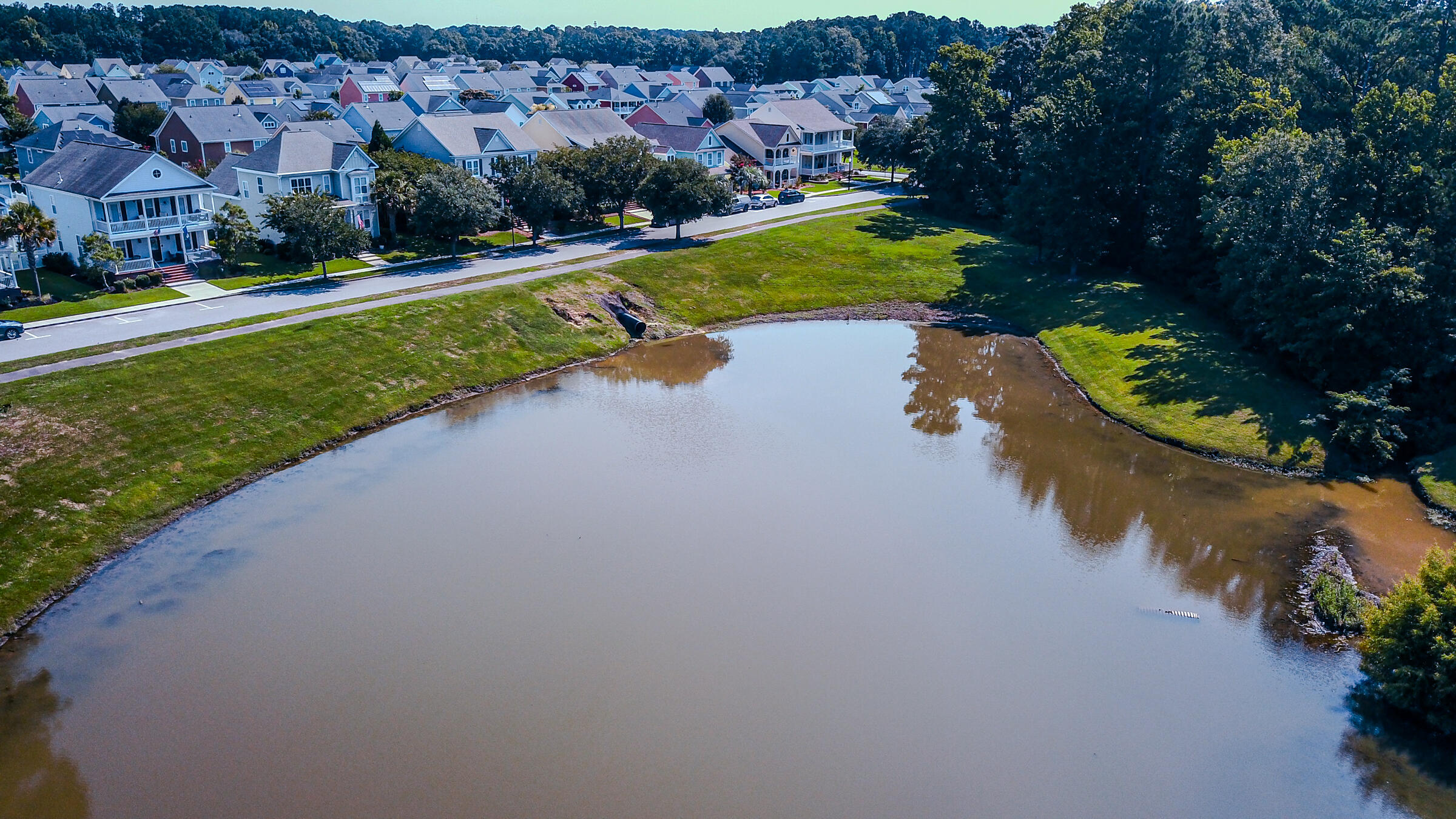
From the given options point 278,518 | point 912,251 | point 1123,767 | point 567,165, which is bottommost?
point 1123,767

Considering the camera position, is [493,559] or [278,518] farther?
[278,518]

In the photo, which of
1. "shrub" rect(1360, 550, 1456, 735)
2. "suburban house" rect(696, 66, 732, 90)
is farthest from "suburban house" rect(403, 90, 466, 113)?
"shrub" rect(1360, 550, 1456, 735)

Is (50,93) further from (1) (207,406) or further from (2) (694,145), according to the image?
(1) (207,406)

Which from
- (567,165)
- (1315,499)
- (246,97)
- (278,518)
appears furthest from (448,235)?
(246,97)

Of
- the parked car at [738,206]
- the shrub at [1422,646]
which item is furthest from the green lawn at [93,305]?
the shrub at [1422,646]

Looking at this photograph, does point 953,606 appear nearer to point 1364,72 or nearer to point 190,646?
point 190,646

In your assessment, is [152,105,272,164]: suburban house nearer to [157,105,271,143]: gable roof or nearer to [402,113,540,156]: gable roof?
[157,105,271,143]: gable roof

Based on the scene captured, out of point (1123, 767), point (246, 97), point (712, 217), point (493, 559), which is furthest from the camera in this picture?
point (246, 97)

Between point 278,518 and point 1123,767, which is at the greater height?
point 278,518
